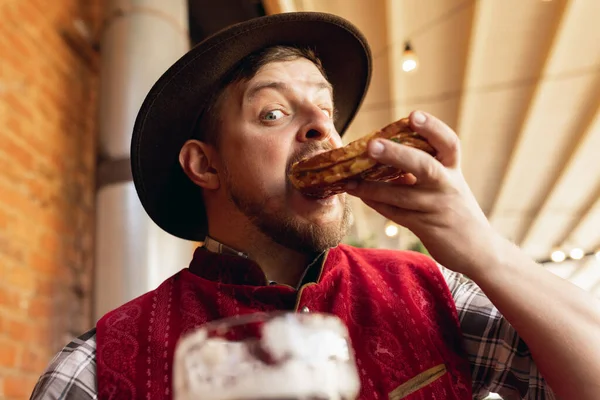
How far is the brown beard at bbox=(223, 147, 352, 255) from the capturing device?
1.25 metres

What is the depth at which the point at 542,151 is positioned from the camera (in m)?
6.40

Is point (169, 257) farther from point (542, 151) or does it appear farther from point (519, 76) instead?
point (542, 151)

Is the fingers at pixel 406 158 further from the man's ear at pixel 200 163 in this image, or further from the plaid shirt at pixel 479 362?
the man's ear at pixel 200 163

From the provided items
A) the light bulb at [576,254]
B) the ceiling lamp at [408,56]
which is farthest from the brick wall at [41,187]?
the light bulb at [576,254]

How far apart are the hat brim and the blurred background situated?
820 millimetres

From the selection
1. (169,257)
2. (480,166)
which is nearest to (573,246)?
(480,166)

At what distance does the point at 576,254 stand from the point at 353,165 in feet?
31.6

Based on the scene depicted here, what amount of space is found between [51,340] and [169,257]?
28.6 inches

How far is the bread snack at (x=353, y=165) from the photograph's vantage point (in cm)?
98

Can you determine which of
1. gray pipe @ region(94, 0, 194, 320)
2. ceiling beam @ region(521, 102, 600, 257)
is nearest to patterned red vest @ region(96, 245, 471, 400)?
gray pipe @ region(94, 0, 194, 320)

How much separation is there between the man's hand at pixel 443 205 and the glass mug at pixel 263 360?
479mm

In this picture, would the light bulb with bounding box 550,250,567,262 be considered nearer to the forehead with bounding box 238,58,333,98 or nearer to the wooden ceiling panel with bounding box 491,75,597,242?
the wooden ceiling panel with bounding box 491,75,597,242

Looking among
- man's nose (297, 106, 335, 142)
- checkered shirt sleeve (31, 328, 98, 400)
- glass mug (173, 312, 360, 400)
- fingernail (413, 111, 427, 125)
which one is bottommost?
glass mug (173, 312, 360, 400)

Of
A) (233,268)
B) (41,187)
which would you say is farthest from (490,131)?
(233,268)
